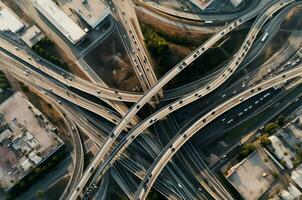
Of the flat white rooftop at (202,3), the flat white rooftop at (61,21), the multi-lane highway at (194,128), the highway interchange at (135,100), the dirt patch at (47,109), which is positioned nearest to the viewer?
the multi-lane highway at (194,128)

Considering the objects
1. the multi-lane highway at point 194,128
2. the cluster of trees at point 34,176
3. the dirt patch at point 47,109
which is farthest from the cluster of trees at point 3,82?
the multi-lane highway at point 194,128

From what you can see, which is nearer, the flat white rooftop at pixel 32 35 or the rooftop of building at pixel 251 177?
the rooftop of building at pixel 251 177

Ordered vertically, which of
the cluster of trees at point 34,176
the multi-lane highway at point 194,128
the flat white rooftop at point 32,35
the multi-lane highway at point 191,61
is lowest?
the multi-lane highway at point 194,128

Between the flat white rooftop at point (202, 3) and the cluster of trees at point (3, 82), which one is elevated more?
the cluster of trees at point (3, 82)

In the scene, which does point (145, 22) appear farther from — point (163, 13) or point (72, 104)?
point (72, 104)

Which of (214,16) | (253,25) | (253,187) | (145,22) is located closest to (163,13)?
(145,22)

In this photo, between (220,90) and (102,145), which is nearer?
(102,145)

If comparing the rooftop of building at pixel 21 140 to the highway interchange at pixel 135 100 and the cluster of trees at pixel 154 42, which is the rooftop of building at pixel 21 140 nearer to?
the highway interchange at pixel 135 100

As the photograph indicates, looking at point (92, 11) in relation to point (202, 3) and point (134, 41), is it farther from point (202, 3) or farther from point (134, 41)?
point (202, 3)

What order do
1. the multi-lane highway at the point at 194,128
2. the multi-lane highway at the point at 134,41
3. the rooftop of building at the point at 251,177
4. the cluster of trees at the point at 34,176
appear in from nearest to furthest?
the multi-lane highway at the point at 194,128 < the rooftop of building at the point at 251,177 < the cluster of trees at the point at 34,176 < the multi-lane highway at the point at 134,41
